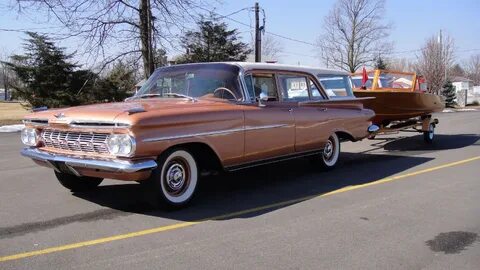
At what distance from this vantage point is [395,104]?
12.5 meters

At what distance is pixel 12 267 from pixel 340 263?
2.69 meters

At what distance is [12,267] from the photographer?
4.14 m

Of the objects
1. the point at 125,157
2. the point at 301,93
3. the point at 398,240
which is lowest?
the point at 398,240

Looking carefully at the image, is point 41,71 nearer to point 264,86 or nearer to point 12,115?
point 12,115

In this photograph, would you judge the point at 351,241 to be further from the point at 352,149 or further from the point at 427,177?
the point at 352,149

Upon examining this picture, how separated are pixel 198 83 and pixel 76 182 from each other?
2.11 meters

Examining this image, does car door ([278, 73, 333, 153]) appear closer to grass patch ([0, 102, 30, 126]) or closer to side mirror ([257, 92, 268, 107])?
side mirror ([257, 92, 268, 107])

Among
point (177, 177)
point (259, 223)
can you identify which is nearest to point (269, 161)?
point (177, 177)

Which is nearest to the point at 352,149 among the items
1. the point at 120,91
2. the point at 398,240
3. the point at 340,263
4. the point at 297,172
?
the point at 297,172

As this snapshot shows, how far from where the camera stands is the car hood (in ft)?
18.0

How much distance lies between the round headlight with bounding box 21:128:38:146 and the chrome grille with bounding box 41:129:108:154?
18 centimetres

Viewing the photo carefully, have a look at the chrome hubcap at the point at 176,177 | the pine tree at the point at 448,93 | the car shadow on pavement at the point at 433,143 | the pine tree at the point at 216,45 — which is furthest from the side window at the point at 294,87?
the pine tree at the point at 448,93

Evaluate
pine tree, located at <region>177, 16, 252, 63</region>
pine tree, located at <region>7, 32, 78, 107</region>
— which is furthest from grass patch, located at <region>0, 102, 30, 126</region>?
pine tree, located at <region>177, 16, 252, 63</region>

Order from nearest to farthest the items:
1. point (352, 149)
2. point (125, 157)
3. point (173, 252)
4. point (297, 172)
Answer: point (173, 252), point (125, 157), point (297, 172), point (352, 149)
